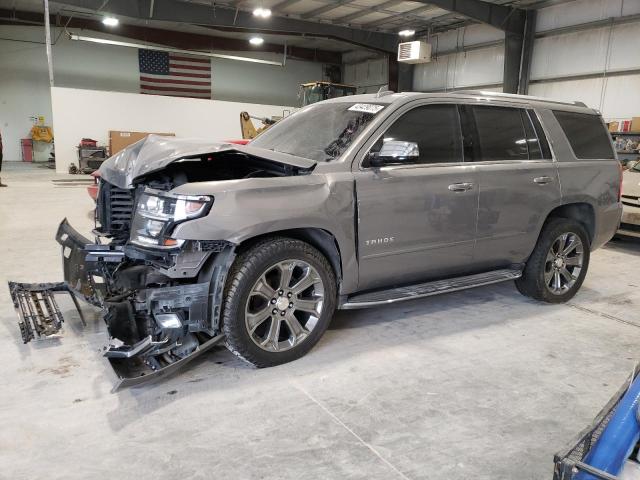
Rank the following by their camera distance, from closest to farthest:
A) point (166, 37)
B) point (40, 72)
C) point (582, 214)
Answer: point (582, 214) < point (40, 72) < point (166, 37)

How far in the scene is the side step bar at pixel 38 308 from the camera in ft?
11.0

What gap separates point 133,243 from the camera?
9.80 feet

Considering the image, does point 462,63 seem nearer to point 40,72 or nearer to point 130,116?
point 130,116

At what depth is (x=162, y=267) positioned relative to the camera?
2871 mm

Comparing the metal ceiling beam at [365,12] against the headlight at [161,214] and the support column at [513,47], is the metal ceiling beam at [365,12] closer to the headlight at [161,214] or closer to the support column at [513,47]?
the support column at [513,47]

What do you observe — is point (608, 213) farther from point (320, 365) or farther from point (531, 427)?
point (320, 365)

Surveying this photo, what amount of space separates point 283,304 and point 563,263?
2.79m

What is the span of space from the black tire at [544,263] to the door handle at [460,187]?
1.06 m

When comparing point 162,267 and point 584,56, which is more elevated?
point 584,56

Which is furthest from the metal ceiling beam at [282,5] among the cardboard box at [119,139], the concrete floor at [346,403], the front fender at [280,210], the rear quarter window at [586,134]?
the front fender at [280,210]

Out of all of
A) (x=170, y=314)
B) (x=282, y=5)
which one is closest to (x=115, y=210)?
(x=170, y=314)

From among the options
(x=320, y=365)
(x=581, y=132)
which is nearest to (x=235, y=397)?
(x=320, y=365)

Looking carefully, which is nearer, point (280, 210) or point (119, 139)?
point (280, 210)

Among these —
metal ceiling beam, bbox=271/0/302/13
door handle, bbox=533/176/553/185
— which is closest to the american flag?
metal ceiling beam, bbox=271/0/302/13
